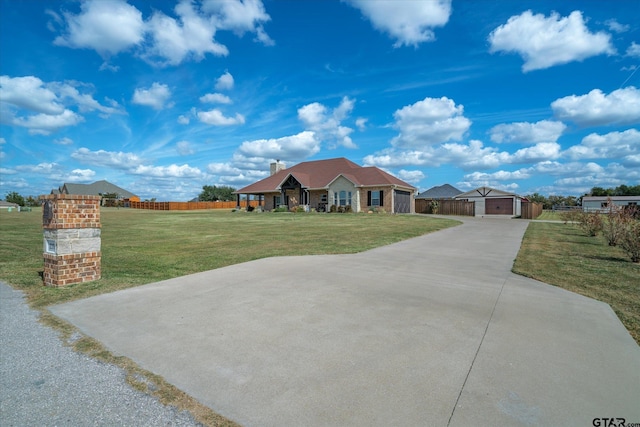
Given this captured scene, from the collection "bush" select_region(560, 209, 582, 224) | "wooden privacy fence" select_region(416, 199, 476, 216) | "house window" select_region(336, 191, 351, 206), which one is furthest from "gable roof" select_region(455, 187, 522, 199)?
"house window" select_region(336, 191, 351, 206)

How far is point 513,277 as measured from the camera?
6988mm

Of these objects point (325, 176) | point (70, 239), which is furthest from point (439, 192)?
point (70, 239)

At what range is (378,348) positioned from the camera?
3619 mm

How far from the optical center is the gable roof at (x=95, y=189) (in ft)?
227

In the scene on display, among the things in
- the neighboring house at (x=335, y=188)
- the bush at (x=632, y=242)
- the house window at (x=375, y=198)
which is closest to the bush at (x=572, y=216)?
the bush at (x=632, y=242)

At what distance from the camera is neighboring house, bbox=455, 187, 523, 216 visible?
1496 inches

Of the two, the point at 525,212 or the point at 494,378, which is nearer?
the point at 494,378

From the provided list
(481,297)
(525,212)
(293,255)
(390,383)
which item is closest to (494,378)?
(390,383)

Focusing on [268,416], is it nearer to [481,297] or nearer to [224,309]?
[224,309]

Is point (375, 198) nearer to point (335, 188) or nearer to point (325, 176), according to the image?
point (335, 188)

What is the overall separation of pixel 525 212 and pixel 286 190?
78.3 feet

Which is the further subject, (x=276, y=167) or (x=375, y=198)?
(x=276, y=167)

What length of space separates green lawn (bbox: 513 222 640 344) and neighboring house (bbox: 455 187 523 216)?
28510 millimetres

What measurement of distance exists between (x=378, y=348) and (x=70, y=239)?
606cm
